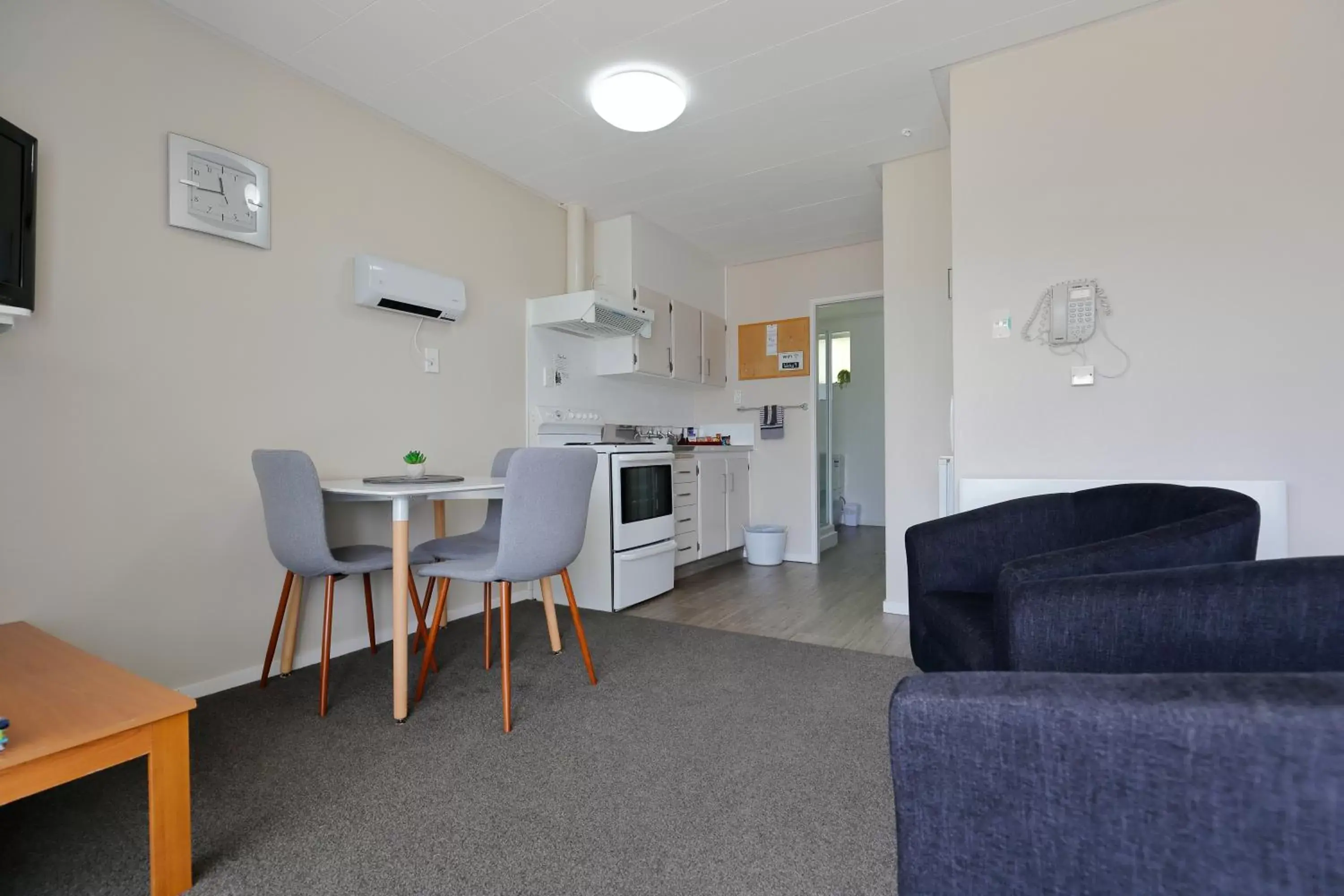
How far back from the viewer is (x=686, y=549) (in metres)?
4.32

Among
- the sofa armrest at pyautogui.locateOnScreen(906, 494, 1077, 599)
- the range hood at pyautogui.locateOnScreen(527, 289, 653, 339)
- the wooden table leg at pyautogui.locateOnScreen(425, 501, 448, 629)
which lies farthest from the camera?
the range hood at pyautogui.locateOnScreen(527, 289, 653, 339)

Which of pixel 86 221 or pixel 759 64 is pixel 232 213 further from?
pixel 759 64

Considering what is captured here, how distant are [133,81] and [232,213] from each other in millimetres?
Result: 456

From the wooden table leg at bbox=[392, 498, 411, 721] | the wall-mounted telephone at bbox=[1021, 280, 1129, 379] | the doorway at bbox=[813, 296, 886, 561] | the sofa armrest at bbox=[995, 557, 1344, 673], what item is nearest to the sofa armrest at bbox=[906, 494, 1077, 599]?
the wall-mounted telephone at bbox=[1021, 280, 1129, 379]

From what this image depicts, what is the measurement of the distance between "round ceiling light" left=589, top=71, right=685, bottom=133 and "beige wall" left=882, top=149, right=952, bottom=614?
1.43m

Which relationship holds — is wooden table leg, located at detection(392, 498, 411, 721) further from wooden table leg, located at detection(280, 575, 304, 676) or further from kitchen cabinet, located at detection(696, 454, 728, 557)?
kitchen cabinet, located at detection(696, 454, 728, 557)

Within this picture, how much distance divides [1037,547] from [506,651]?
1651 millimetres

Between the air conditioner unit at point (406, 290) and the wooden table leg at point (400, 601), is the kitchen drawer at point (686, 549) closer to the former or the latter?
the air conditioner unit at point (406, 290)

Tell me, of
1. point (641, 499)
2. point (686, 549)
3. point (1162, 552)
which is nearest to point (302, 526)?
point (641, 499)

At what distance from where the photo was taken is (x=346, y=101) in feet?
9.29

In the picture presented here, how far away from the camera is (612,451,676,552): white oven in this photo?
3426mm

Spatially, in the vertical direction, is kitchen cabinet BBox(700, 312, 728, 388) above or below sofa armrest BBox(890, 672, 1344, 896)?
above

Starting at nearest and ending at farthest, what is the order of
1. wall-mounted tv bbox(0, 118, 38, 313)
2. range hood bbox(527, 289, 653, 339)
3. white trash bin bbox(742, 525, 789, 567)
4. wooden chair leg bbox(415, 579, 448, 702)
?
wall-mounted tv bbox(0, 118, 38, 313)
wooden chair leg bbox(415, 579, 448, 702)
range hood bbox(527, 289, 653, 339)
white trash bin bbox(742, 525, 789, 567)

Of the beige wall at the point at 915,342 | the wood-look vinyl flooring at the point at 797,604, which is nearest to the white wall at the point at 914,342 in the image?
the beige wall at the point at 915,342
